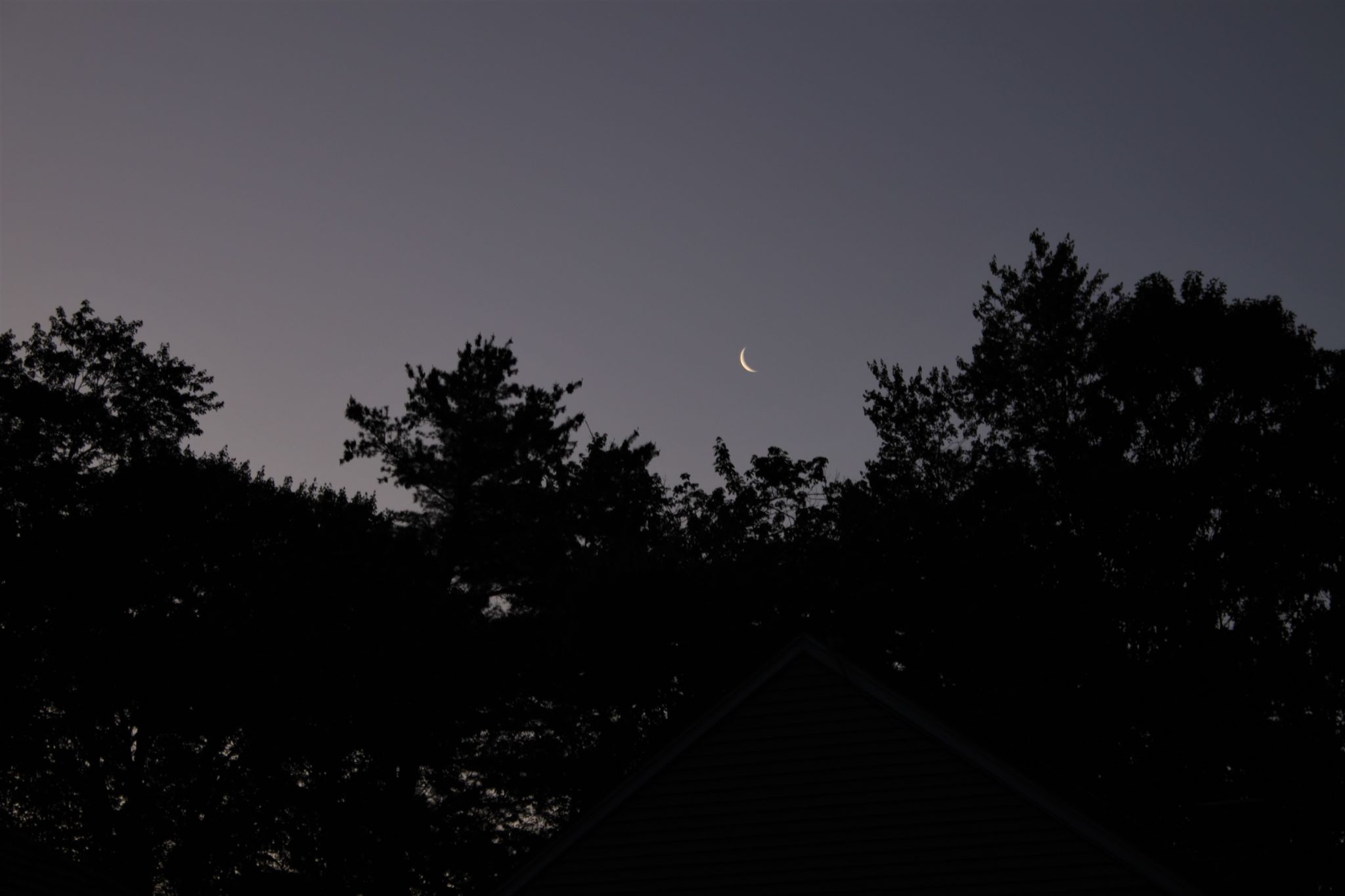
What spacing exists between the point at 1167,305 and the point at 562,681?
2011cm

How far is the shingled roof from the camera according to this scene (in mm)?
13328

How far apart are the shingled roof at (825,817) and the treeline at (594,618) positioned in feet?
48.1

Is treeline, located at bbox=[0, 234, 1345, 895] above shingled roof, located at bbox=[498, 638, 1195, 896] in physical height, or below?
above

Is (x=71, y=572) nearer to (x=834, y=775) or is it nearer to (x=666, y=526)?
(x=666, y=526)

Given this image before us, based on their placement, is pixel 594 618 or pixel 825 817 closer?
pixel 825 817

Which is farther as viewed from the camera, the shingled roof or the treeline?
the treeline

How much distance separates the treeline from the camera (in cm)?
2878

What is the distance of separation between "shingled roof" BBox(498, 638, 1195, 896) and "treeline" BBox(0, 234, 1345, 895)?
1465 centimetres

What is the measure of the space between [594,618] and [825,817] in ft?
59.5

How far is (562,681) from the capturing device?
31.9 meters

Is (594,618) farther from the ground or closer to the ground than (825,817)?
farther from the ground

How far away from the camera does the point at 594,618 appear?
3161 cm

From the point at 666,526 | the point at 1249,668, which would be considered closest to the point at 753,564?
the point at 666,526

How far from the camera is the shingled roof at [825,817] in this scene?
525 inches
